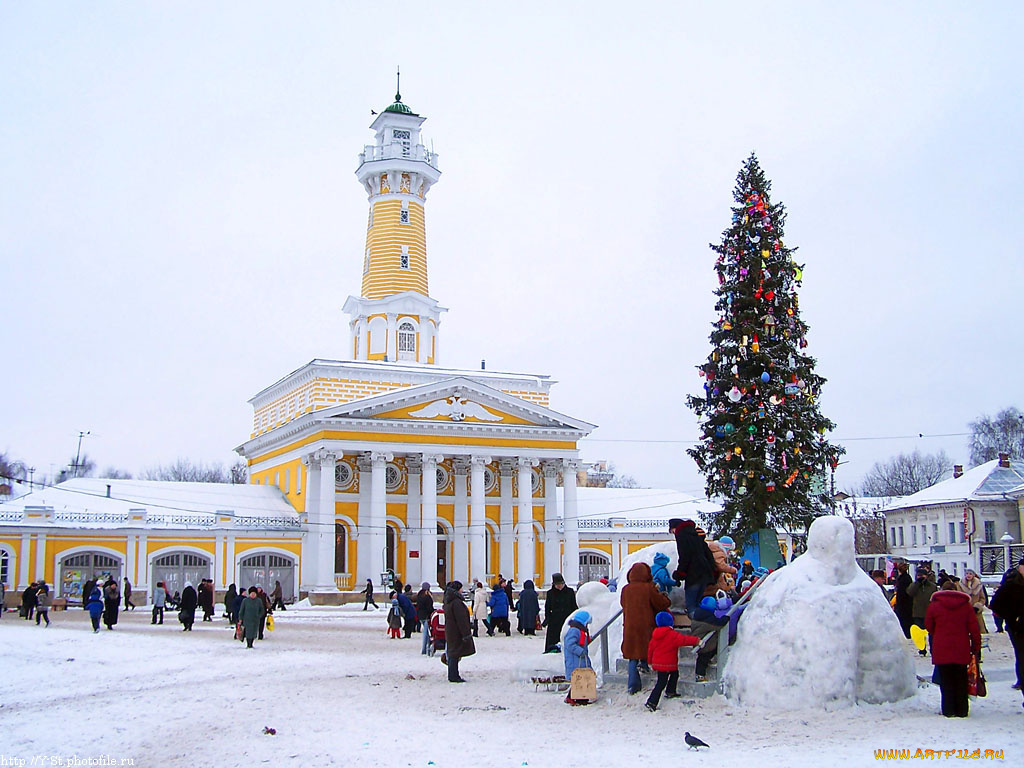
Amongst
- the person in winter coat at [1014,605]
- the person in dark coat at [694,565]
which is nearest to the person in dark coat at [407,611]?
the person in dark coat at [694,565]


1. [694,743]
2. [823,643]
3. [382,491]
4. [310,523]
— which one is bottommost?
[694,743]

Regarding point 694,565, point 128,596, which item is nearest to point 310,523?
point 128,596

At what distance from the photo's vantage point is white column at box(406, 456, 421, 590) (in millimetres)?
47875

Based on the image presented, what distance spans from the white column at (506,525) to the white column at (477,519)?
2.11 m

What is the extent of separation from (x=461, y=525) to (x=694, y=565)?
37917 mm

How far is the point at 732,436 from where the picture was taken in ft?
75.2

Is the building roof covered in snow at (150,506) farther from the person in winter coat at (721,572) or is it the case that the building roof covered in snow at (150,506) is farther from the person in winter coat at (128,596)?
the person in winter coat at (721,572)

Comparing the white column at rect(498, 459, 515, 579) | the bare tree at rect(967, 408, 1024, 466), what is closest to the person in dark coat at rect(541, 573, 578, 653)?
the white column at rect(498, 459, 515, 579)

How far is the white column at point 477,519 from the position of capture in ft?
157

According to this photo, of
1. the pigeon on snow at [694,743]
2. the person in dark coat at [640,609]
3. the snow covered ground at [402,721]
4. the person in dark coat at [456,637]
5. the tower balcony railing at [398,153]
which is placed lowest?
the snow covered ground at [402,721]

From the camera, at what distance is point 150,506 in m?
45.8

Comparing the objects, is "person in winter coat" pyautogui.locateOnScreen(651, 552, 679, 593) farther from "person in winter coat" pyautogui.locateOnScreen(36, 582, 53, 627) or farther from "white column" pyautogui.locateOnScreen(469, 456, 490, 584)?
"white column" pyautogui.locateOnScreen(469, 456, 490, 584)

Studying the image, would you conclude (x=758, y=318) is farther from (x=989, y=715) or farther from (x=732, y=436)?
(x=989, y=715)

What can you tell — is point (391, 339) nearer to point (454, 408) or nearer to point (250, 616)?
point (454, 408)
